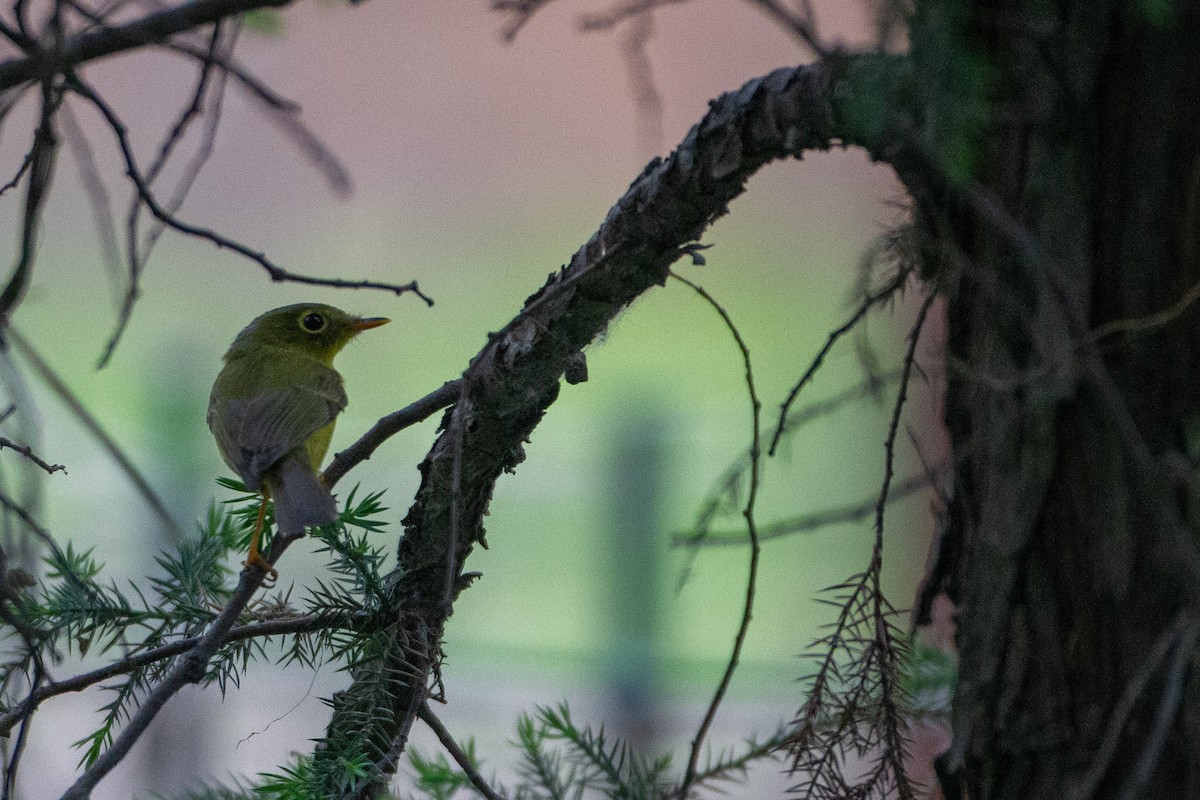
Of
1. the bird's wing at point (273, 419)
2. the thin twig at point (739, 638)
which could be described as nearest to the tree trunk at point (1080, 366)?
the thin twig at point (739, 638)

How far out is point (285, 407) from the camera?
2.80 metres

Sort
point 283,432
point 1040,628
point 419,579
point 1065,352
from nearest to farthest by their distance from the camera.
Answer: point 1065,352 → point 1040,628 → point 419,579 → point 283,432

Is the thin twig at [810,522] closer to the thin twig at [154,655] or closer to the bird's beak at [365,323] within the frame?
the thin twig at [154,655]

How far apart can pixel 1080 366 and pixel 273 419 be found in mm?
2115

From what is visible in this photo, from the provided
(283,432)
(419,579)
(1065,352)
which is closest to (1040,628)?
(1065,352)

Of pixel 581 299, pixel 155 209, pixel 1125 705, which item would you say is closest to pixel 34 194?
pixel 155 209

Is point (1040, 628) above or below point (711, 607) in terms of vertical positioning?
below

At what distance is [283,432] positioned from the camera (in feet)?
8.59

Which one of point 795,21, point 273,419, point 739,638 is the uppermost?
point 273,419

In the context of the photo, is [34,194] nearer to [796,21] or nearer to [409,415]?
[409,415]

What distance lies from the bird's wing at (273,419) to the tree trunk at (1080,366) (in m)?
1.60

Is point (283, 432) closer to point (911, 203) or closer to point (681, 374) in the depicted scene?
point (911, 203)

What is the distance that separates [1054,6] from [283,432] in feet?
6.69

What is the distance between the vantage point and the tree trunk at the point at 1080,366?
3.15ft
